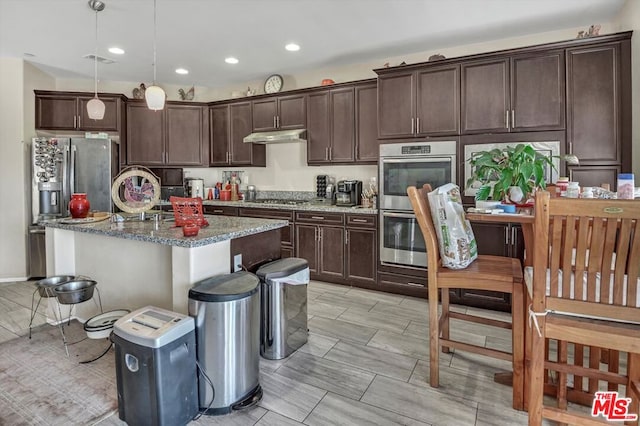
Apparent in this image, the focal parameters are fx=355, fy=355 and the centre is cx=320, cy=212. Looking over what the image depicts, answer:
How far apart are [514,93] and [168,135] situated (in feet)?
15.3

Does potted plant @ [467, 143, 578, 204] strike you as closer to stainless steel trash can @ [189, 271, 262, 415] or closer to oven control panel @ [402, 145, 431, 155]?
stainless steel trash can @ [189, 271, 262, 415]

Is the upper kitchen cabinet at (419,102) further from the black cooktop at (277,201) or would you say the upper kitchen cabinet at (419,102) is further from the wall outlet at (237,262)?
the wall outlet at (237,262)

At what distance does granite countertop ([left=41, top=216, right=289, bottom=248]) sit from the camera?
2.10m

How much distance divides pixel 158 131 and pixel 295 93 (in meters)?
2.27

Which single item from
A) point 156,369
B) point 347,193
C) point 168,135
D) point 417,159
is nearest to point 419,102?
point 417,159

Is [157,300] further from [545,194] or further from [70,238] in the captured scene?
[545,194]

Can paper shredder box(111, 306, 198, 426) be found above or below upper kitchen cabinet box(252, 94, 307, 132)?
below

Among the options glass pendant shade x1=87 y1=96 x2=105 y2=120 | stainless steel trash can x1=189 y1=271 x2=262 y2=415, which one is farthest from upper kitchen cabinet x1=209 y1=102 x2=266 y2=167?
stainless steel trash can x1=189 y1=271 x2=262 y2=415

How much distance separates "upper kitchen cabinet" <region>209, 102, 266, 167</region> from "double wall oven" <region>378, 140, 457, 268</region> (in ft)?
6.97

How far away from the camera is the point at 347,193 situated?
14.6ft

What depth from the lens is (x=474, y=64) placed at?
351cm

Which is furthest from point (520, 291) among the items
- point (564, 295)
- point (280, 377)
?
point (280, 377)

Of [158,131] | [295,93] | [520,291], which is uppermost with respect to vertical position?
[295,93]

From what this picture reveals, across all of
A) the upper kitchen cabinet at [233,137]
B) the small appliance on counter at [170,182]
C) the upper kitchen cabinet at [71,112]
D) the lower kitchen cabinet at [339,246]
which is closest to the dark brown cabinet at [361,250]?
the lower kitchen cabinet at [339,246]
